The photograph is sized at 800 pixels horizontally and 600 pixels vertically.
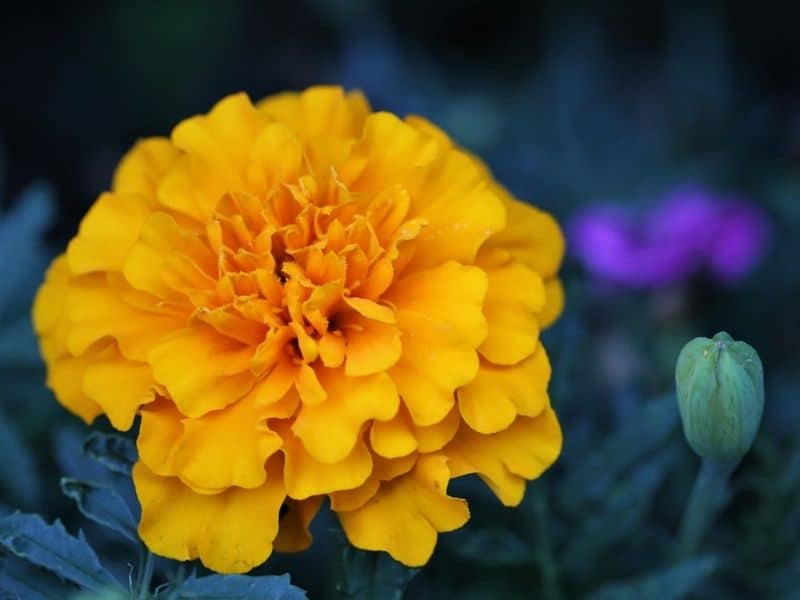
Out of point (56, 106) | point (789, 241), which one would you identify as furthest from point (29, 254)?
point (789, 241)

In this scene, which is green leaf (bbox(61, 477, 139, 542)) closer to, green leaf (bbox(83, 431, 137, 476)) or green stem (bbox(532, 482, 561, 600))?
green leaf (bbox(83, 431, 137, 476))

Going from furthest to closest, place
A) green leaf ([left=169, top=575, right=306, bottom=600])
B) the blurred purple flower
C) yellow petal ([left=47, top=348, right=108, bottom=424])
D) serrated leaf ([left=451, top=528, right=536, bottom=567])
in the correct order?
the blurred purple flower
serrated leaf ([left=451, top=528, right=536, bottom=567])
yellow petal ([left=47, top=348, right=108, bottom=424])
green leaf ([left=169, top=575, right=306, bottom=600])

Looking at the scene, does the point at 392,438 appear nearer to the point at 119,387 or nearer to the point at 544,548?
the point at 119,387

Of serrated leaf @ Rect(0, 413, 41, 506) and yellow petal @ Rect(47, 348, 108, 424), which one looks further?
serrated leaf @ Rect(0, 413, 41, 506)

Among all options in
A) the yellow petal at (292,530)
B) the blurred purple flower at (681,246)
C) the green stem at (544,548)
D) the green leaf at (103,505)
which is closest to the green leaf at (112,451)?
the green leaf at (103,505)

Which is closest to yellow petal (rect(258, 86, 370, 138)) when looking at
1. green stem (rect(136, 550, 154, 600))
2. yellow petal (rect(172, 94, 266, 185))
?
yellow petal (rect(172, 94, 266, 185))
